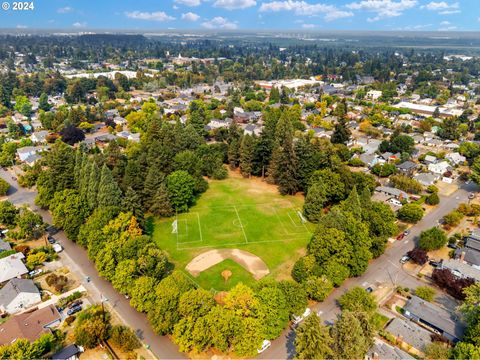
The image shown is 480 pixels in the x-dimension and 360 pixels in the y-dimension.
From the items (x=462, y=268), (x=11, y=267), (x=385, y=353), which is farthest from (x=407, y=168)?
(x=11, y=267)

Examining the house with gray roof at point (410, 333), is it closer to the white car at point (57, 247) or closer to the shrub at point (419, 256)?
the shrub at point (419, 256)

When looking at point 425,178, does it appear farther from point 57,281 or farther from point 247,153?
point 57,281

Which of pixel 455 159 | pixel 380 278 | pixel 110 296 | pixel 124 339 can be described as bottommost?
pixel 110 296

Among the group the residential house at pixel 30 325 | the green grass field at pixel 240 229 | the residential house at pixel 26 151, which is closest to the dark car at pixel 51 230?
the green grass field at pixel 240 229

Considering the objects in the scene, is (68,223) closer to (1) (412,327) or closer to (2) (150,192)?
(2) (150,192)

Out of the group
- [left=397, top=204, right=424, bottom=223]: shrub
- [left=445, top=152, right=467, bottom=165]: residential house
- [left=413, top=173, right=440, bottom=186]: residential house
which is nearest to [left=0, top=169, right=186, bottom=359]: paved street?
[left=397, top=204, right=424, bottom=223]: shrub

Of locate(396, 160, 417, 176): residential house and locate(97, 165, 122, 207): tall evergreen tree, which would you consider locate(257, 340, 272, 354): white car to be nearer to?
locate(97, 165, 122, 207): tall evergreen tree
